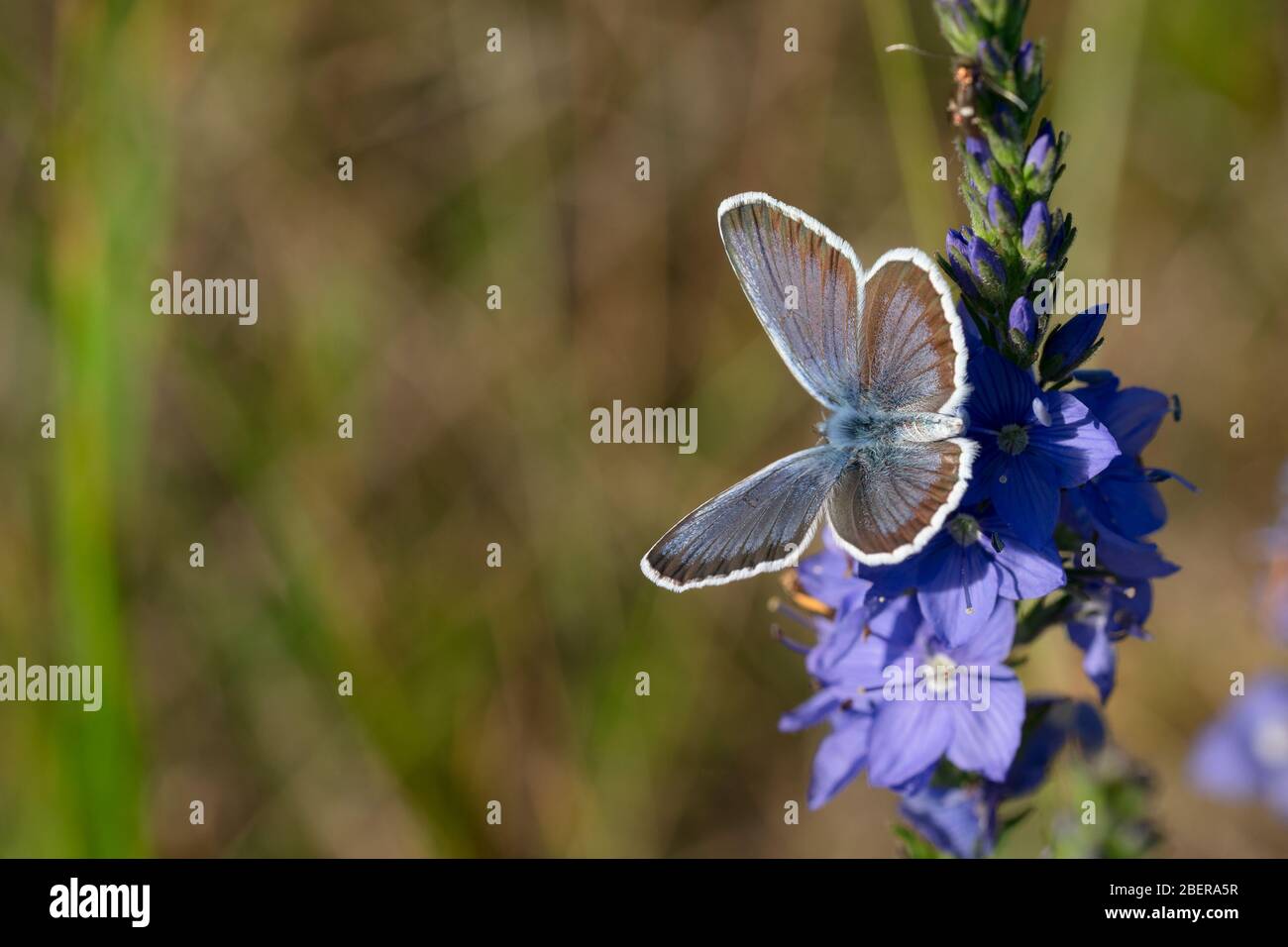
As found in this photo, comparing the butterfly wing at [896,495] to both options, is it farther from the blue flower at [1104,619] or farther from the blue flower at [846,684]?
the blue flower at [1104,619]

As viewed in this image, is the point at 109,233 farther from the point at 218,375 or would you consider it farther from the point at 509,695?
the point at 509,695

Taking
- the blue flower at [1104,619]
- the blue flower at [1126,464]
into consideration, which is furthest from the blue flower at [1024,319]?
the blue flower at [1104,619]

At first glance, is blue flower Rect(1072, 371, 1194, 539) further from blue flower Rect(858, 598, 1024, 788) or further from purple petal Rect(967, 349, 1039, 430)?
blue flower Rect(858, 598, 1024, 788)

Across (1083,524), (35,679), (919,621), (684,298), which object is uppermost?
(684,298)

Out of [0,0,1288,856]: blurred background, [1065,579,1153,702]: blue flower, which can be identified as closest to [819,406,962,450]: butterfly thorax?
[1065,579,1153,702]: blue flower

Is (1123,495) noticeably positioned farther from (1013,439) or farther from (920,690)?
(920,690)
